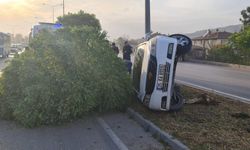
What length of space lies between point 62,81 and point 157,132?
8.06 ft

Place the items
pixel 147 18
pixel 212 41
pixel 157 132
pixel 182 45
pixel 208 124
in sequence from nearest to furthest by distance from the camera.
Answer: pixel 157 132, pixel 208 124, pixel 182 45, pixel 147 18, pixel 212 41

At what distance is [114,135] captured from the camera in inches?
284

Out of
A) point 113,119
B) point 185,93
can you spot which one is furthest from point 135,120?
point 185,93

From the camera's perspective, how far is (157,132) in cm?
699

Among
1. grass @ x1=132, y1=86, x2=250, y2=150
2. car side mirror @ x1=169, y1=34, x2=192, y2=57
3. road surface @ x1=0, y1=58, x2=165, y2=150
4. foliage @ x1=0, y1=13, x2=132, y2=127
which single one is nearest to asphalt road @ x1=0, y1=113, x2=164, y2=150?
road surface @ x1=0, y1=58, x2=165, y2=150

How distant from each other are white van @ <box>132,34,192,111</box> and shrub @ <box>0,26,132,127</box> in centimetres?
93

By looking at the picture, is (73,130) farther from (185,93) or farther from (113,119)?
(185,93)

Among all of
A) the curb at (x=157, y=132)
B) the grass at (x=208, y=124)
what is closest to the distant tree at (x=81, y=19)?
the grass at (x=208, y=124)

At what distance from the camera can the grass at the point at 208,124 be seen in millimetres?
6246

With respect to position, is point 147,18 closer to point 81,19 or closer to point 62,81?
point 62,81

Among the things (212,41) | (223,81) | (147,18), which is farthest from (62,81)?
(212,41)

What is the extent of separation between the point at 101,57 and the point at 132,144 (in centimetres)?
341

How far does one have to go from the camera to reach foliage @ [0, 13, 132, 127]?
26.3 ft

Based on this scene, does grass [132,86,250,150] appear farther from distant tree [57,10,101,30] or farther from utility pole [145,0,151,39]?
distant tree [57,10,101,30]
